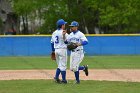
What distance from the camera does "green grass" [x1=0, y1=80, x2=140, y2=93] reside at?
12.5 m

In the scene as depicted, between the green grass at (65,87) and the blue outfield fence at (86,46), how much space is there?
61.5 feet

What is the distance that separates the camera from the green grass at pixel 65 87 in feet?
41.1

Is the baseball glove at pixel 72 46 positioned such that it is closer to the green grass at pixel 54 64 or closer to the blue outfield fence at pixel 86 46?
the green grass at pixel 54 64

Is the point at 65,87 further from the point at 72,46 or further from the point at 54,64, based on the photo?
the point at 54,64

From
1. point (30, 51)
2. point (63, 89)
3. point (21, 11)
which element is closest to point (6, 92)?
point (63, 89)

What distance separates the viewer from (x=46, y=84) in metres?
14.3

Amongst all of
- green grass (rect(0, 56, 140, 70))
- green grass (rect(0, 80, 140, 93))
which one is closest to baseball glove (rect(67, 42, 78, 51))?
green grass (rect(0, 80, 140, 93))

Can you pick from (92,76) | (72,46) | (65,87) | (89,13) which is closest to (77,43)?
(72,46)

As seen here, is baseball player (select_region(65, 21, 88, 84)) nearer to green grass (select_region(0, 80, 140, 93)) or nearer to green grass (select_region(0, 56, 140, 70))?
green grass (select_region(0, 80, 140, 93))

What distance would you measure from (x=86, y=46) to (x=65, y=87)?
20318mm

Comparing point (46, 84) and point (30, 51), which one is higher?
point (46, 84)

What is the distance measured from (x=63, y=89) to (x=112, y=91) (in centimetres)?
141

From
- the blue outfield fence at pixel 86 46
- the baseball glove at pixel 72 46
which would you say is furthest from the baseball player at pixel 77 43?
the blue outfield fence at pixel 86 46

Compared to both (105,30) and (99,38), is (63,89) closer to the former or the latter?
(99,38)
